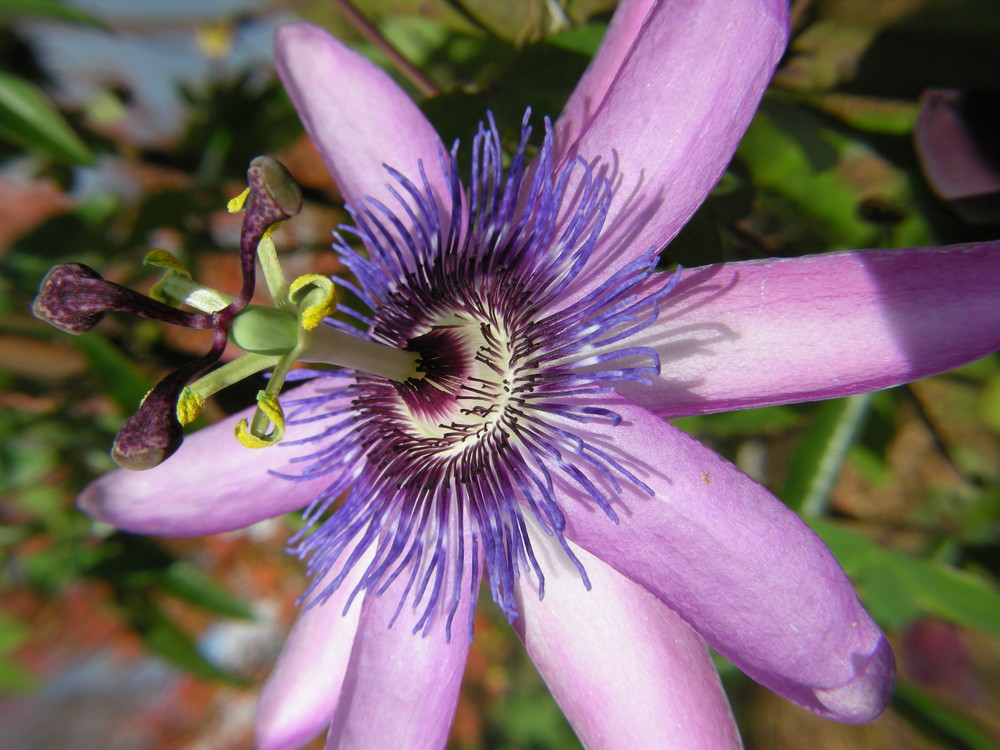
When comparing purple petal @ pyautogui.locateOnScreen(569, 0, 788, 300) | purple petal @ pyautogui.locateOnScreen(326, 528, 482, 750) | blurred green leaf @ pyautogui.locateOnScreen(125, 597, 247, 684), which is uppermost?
purple petal @ pyautogui.locateOnScreen(569, 0, 788, 300)

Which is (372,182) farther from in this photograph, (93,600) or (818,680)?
(93,600)

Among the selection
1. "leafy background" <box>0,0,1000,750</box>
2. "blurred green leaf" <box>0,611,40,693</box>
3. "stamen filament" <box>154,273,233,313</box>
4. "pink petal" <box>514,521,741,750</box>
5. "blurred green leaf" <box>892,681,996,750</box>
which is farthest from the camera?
"blurred green leaf" <box>0,611,40,693</box>

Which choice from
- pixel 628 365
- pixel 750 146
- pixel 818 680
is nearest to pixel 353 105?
pixel 628 365

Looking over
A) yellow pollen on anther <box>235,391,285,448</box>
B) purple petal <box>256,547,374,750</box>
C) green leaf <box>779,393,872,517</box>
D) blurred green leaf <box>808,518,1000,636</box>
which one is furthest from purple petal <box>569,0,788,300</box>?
green leaf <box>779,393,872,517</box>

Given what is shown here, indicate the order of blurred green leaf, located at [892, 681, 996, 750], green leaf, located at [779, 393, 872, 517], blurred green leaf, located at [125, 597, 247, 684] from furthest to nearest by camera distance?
blurred green leaf, located at [125, 597, 247, 684] < blurred green leaf, located at [892, 681, 996, 750] < green leaf, located at [779, 393, 872, 517]

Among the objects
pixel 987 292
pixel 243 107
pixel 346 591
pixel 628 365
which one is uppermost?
pixel 987 292

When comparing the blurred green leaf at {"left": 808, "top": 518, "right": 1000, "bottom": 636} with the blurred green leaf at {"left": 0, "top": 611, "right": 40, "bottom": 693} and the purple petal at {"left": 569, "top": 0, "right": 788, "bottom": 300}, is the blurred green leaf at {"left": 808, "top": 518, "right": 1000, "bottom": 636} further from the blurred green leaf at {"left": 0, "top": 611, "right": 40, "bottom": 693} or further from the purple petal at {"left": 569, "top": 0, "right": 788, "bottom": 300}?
the blurred green leaf at {"left": 0, "top": 611, "right": 40, "bottom": 693}

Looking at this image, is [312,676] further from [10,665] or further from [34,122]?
[10,665]

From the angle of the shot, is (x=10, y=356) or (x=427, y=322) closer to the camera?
(x=427, y=322)
